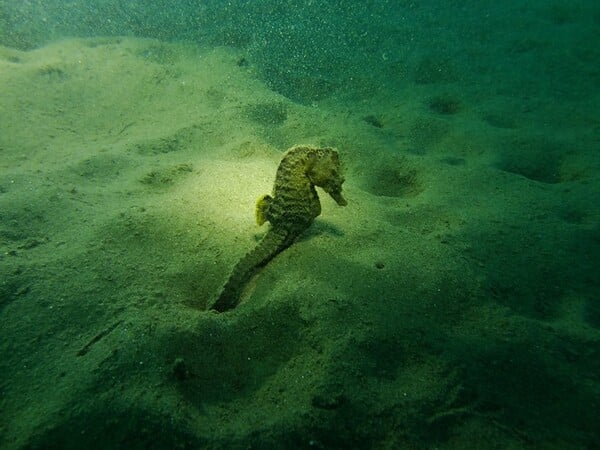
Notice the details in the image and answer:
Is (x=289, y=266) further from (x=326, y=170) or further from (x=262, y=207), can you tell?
(x=326, y=170)

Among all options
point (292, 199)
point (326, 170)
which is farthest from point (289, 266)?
point (326, 170)

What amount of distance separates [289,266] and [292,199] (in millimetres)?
617

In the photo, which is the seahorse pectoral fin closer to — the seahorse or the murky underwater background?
the seahorse

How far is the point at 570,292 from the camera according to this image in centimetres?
309

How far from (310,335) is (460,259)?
1.68 m

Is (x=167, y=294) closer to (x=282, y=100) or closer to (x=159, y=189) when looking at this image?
(x=159, y=189)

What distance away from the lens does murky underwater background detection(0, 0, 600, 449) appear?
2160 mm

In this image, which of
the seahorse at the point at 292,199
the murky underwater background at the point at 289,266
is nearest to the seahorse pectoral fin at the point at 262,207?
the seahorse at the point at 292,199

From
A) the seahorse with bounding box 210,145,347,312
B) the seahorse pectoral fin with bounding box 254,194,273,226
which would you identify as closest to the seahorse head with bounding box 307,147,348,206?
the seahorse with bounding box 210,145,347,312

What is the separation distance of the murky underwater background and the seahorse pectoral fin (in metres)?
0.22

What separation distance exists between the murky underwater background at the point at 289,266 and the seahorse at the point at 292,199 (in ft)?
0.58

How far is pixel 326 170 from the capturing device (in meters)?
3.25

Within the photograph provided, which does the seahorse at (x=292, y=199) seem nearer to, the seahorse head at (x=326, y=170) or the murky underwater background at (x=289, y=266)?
the seahorse head at (x=326, y=170)

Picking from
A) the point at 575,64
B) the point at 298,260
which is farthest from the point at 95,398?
the point at 575,64
